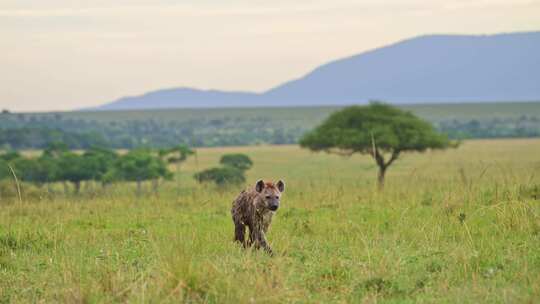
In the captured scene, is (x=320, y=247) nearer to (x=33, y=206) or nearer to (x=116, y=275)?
(x=116, y=275)

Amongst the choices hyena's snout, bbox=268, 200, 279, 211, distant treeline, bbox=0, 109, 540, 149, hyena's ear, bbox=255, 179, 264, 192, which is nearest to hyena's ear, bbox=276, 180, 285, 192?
hyena's ear, bbox=255, 179, 264, 192

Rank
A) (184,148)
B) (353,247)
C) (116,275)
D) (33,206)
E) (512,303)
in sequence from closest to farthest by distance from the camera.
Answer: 1. (512,303)
2. (116,275)
3. (353,247)
4. (33,206)
5. (184,148)

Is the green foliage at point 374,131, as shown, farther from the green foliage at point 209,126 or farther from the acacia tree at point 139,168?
the green foliage at point 209,126

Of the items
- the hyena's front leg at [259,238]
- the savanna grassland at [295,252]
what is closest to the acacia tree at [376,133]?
the savanna grassland at [295,252]

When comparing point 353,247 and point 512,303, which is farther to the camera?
point 353,247

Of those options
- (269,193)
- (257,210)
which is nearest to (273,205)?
(269,193)

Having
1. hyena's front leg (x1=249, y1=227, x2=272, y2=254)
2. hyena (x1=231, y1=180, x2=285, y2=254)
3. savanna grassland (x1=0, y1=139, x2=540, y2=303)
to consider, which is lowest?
savanna grassland (x1=0, y1=139, x2=540, y2=303)

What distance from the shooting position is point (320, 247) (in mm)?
9492

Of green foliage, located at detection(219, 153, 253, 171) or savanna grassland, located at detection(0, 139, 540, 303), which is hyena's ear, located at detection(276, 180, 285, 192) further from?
green foliage, located at detection(219, 153, 253, 171)

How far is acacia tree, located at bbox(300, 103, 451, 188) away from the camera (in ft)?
121

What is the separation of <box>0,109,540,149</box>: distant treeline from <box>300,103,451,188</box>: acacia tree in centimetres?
5363

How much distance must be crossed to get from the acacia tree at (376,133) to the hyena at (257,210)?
27.0 m

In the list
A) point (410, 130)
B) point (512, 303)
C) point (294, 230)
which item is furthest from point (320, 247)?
point (410, 130)

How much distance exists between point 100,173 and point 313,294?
4861 centimetres
